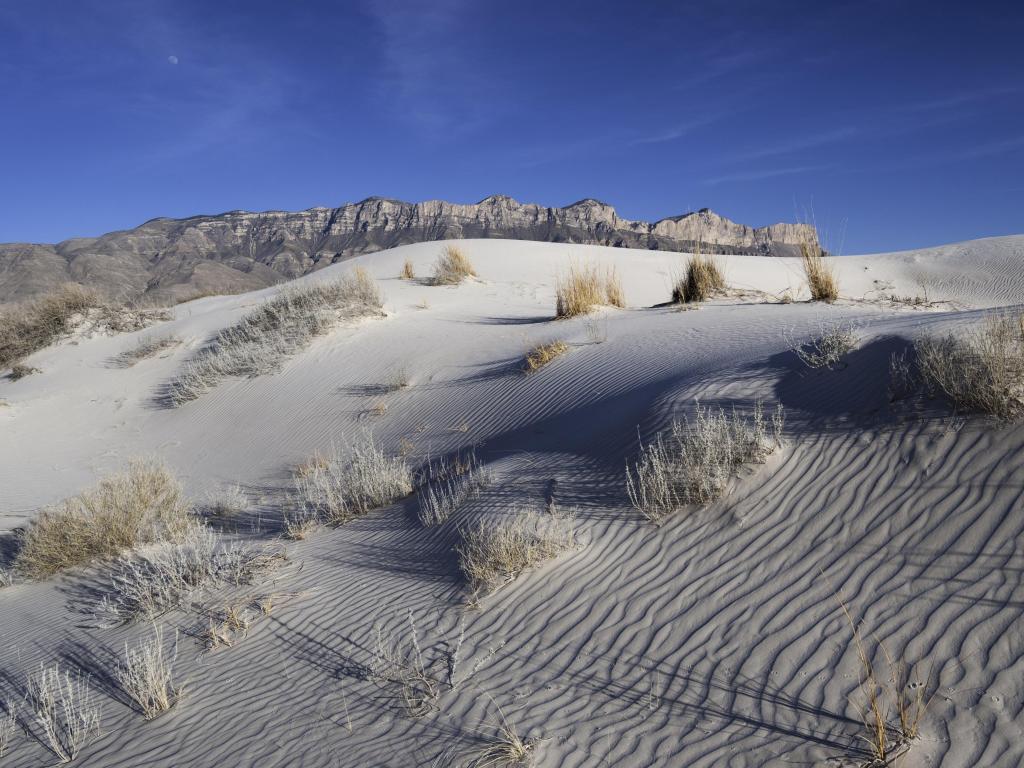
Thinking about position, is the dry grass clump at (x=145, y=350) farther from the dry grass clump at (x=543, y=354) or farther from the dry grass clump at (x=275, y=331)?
the dry grass clump at (x=543, y=354)

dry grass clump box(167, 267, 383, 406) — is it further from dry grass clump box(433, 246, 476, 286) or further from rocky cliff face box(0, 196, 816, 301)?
rocky cliff face box(0, 196, 816, 301)

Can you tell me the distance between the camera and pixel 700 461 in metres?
4.68

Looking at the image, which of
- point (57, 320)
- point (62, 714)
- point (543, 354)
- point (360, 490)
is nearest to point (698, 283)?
point (543, 354)

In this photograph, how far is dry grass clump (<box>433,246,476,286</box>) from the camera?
674 inches

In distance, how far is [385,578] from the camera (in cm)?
498

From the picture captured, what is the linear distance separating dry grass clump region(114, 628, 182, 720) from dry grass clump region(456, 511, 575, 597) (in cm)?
188

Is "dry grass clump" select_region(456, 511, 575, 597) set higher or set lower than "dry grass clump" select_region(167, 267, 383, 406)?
lower

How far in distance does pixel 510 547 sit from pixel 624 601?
908mm

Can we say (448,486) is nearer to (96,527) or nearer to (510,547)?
(510,547)

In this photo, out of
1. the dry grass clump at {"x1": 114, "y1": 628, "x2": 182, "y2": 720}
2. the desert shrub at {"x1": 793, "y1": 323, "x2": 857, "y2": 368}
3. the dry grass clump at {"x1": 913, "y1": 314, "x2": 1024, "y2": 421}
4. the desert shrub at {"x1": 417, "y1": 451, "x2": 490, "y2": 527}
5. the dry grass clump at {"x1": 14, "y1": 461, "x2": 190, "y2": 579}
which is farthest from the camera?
the dry grass clump at {"x1": 14, "y1": 461, "x2": 190, "y2": 579}

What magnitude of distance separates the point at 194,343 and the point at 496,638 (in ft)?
45.0

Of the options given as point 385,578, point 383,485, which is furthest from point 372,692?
point 383,485

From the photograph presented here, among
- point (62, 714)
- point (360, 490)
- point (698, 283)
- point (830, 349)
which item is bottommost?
point (62, 714)

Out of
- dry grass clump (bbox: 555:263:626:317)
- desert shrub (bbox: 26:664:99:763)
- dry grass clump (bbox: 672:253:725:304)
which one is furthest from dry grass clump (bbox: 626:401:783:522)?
dry grass clump (bbox: 672:253:725:304)
